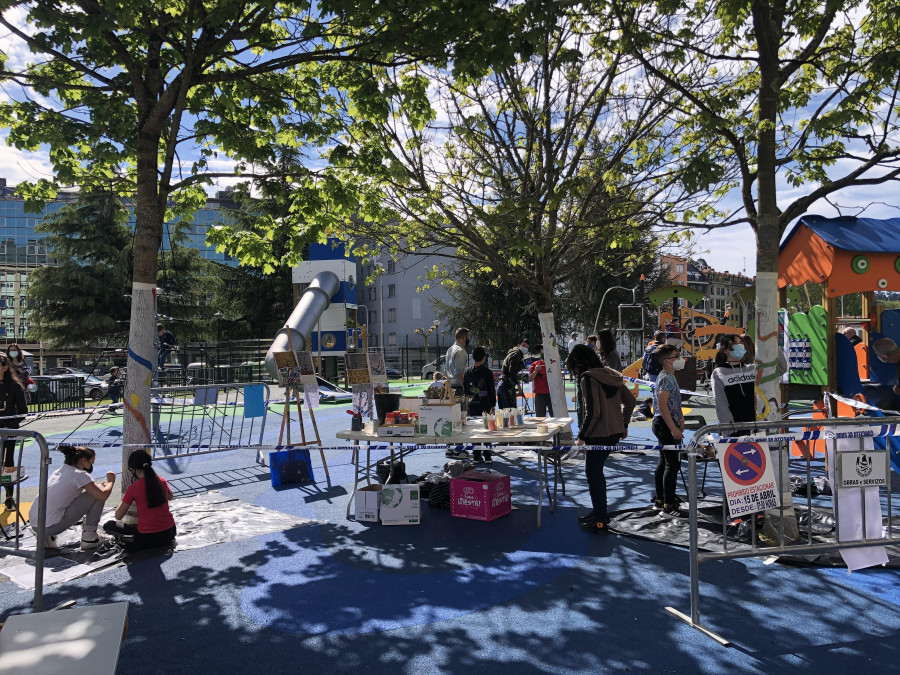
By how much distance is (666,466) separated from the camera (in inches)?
287

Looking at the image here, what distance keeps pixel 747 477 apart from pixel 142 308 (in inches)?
254

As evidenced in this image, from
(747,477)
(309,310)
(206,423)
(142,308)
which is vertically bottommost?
(206,423)

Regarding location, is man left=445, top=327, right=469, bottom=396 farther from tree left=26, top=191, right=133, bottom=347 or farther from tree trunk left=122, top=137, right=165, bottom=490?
tree left=26, top=191, right=133, bottom=347

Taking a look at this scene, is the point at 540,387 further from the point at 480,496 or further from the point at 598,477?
the point at 598,477

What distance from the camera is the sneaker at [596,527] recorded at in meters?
6.66

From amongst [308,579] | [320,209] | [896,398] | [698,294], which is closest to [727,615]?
[308,579]

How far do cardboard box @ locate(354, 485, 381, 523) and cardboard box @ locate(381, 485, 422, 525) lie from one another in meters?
0.15

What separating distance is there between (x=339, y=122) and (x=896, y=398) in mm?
8817

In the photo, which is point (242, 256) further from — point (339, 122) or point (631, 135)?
point (631, 135)

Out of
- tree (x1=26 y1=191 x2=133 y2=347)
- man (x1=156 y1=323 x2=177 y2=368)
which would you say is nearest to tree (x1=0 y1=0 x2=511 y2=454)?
man (x1=156 y1=323 x2=177 y2=368)

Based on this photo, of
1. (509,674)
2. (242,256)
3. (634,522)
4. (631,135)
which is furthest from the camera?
(631,135)

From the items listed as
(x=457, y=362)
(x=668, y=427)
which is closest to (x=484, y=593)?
(x=668, y=427)

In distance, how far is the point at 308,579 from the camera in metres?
5.47

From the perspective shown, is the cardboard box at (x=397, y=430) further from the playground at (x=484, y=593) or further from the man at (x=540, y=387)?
the man at (x=540, y=387)
